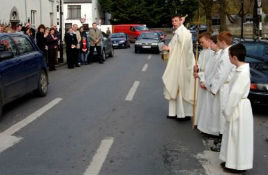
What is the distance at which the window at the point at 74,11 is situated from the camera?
201 ft

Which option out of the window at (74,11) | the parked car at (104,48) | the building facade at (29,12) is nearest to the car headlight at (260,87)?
the parked car at (104,48)

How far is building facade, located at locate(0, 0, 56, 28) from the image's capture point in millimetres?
26539

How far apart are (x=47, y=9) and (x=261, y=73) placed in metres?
28.2

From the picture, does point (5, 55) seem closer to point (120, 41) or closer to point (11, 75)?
point (11, 75)

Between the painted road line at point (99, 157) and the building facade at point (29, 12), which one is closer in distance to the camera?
the painted road line at point (99, 157)

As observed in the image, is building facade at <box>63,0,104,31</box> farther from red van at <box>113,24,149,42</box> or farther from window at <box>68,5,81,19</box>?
red van at <box>113,24,149,42</box>

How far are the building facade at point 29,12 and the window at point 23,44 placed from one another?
1211 cm

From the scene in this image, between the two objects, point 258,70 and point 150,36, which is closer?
point 258,70

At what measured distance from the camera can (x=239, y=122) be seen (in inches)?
209

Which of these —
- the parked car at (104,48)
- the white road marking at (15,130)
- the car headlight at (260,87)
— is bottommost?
the white road marking at (15,130)

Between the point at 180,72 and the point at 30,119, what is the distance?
308cm

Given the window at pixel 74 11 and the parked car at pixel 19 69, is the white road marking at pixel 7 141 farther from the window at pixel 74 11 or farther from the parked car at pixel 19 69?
the window at pixel 74 11

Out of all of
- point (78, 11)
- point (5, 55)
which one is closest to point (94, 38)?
point (5, 55)

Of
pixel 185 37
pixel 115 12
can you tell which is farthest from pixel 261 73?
pixel 115 12
